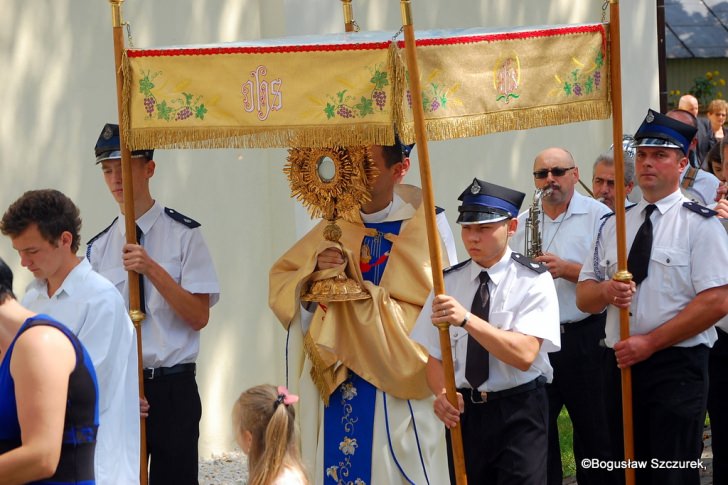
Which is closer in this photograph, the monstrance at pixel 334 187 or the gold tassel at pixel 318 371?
the monstrance at pixel 334 187

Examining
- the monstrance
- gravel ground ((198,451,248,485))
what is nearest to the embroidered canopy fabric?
the monstrance

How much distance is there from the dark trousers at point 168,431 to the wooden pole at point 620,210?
2.09 m

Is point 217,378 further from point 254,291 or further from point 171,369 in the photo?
point 171,369

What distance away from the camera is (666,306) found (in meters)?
5.70

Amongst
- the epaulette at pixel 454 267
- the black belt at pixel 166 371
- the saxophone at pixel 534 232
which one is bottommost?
the black belt at pixel 166 371

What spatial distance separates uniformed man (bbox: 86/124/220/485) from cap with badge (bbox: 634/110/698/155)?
2.19 metres

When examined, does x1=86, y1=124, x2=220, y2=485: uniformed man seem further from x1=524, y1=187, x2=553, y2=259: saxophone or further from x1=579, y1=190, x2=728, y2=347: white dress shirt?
x1=579, y1=190, x2=728, y2=347: white dress shirt

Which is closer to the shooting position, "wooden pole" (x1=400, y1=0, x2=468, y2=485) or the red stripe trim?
"wooden pole" (x1=400, y1=0, x2=468, y2=485)

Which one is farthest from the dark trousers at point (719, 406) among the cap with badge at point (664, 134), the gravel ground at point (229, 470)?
the cap with badge at point (664, 134)

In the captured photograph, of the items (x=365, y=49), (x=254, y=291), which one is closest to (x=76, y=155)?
(x=254, y=291)

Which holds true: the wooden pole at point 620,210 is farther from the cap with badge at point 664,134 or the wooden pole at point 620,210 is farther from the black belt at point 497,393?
the black belt at point 497,393

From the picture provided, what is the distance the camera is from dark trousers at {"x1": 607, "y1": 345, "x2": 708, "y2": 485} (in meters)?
5.66

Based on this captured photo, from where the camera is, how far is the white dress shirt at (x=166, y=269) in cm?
598

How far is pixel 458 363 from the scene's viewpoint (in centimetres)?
544
